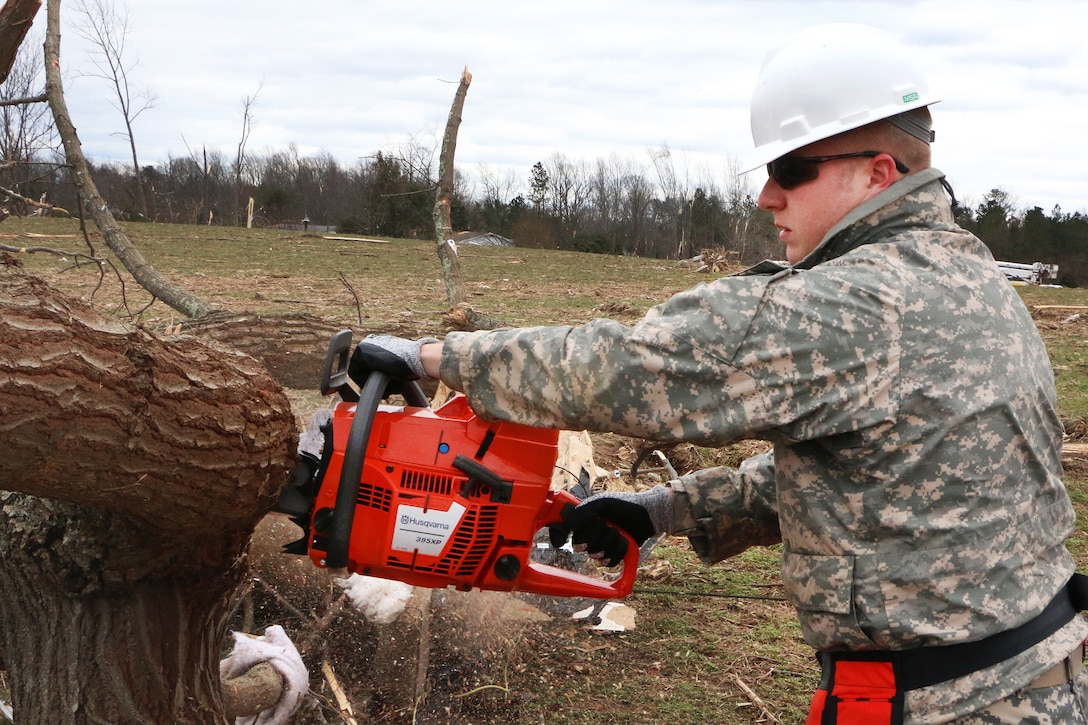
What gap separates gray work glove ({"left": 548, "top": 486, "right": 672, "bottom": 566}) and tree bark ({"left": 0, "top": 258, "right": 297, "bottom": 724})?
A: 78 cm

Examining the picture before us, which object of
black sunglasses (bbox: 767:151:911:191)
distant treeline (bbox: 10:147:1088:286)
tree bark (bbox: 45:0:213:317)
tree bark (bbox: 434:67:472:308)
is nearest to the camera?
black sunglasses (bbox: 767:151:911:191)

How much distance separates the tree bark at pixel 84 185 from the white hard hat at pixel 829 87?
4876 mm

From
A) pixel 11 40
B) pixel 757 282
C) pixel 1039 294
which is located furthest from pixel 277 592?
pixel 1039 294

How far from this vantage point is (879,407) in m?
1.75

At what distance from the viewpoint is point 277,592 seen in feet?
13.1

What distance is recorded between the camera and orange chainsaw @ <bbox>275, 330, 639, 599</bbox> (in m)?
2.21

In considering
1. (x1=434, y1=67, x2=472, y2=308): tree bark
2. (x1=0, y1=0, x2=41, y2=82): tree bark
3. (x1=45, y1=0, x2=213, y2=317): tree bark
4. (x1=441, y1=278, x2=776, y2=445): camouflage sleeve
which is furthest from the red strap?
(x1=434, y1=67, x2=472, y2=308): tree bark

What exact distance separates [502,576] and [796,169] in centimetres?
125

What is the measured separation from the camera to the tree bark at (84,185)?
19.0ft

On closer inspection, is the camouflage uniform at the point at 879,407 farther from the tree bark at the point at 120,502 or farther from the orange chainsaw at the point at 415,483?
the tree bark at the point at 120,502

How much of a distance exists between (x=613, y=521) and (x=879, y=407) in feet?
3.33

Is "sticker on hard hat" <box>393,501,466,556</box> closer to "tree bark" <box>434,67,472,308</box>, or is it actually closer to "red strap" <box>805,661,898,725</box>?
"red strap" <box>805,661,898,725</box>

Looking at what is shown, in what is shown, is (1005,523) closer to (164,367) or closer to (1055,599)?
(1055,599)

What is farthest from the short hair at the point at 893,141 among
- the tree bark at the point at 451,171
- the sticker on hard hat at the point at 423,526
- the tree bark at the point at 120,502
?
the tree bark at the point at 451,171
